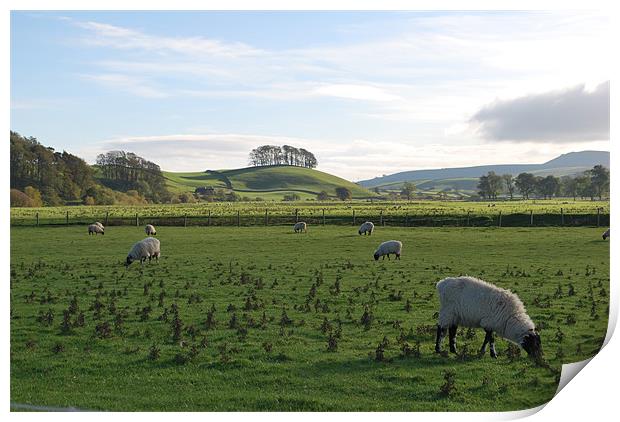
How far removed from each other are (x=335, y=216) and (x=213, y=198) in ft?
227

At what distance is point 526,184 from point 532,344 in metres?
56.8

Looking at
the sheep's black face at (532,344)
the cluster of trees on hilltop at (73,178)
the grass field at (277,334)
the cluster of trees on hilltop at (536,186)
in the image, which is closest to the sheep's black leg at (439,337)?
the grass field at (277,334)

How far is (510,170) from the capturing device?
68.6 meters

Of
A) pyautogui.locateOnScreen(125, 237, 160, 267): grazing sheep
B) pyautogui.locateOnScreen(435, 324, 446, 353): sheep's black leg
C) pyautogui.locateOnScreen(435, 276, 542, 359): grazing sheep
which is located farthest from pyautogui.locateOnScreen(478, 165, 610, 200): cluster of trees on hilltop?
pyautogui.locateOnScreen(125, 237, 160, 267): grazing sheep

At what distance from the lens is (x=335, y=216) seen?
66250 mm

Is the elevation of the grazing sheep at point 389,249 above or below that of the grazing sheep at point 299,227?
below

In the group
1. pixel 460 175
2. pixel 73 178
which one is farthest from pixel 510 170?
pixel 460 175

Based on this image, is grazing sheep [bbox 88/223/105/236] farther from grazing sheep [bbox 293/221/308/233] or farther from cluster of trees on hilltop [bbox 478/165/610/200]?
cluster of trees on hilltop [bbox 478/165/610/200]

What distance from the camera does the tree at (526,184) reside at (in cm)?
6600

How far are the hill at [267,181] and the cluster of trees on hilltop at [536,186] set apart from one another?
70799 millimetres

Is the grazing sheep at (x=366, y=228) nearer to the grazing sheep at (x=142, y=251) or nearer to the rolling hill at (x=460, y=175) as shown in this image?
the rolling hill at (x=460, y=175)

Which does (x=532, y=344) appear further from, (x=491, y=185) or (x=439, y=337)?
(x=491, y=185)
